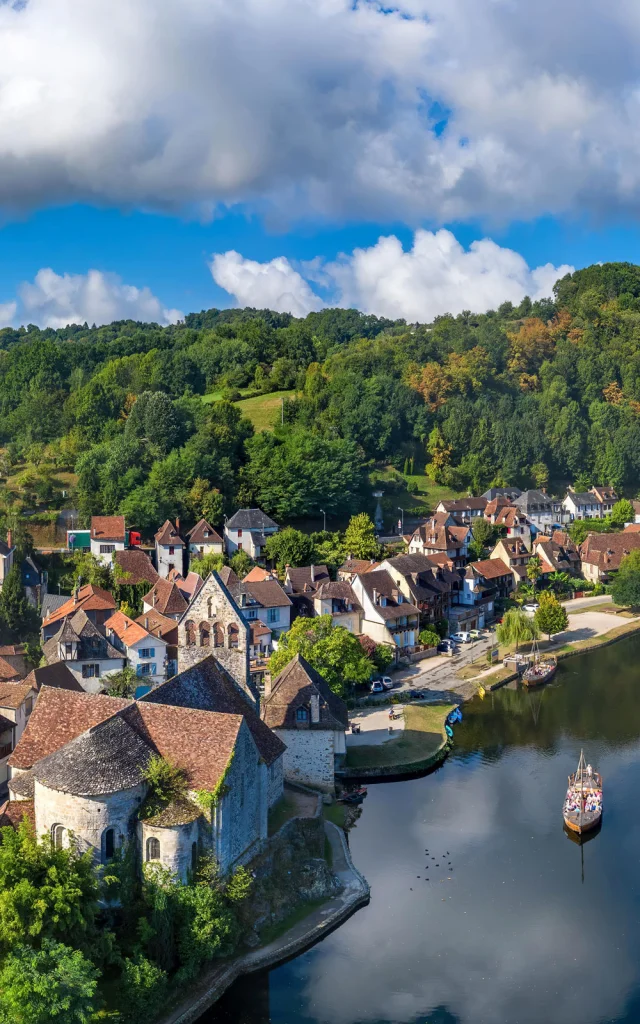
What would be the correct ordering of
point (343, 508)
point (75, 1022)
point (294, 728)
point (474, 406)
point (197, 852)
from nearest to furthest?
point (75, 1022) → point (197, 852) → point (294, 728) → point (343, 508) → point (474, 406)

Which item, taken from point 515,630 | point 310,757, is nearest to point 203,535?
point 515,630

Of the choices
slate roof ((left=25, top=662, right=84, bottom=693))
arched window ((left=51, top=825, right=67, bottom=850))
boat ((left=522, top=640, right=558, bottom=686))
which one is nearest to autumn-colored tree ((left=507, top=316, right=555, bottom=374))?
boat ((left=522, top=640, right=558, bottom=686))

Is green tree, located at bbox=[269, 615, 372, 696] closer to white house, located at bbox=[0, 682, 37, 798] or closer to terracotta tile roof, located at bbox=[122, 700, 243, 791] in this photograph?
white house, located at bbox=[0, 682, 37, 798]

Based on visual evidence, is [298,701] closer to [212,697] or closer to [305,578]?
[212,697]

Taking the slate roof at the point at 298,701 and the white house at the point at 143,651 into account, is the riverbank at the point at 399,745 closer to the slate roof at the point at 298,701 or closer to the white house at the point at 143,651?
the slate roof at the point at 298,701

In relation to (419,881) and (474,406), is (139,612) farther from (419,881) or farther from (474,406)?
(474,406)

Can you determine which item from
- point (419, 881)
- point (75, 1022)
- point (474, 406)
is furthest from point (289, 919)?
point (474, 406)
